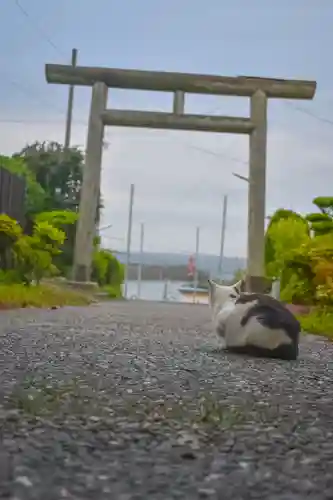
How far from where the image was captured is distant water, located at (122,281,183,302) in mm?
12133

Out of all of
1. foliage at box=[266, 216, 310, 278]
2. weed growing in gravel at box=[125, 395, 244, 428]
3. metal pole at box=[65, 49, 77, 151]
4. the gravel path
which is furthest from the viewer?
metal pole at box=[65, 49, 77, 151]

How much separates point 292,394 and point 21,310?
11.4 ft

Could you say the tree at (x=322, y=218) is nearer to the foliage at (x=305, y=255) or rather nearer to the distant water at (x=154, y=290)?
the foliage at (x=305, y=255)

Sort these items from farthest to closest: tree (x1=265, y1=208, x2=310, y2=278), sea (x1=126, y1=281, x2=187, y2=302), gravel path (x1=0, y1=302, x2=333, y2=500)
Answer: sea (x1=126, y1=281, x2=187, y2=302)
tree (x1=265, y1=208, x2=310, y2=278)
gravel path (x1=0, y1=302, x2=333, y2=500)

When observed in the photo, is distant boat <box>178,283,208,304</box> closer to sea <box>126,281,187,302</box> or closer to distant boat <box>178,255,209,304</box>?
distant boat <box>178,255,209,304</box>

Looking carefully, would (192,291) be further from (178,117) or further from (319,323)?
(319,323)

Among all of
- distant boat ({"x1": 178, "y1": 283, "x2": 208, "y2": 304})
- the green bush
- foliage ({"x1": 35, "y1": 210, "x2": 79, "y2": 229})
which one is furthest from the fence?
distant boat ({"x1": 178, "y1": 283, "x2": 208, "y2": 304})

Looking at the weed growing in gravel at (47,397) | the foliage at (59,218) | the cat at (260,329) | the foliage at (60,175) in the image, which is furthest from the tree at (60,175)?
the weed growing in gravel at (47,397)

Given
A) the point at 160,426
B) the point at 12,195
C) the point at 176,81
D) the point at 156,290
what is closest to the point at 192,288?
the point at 156,290

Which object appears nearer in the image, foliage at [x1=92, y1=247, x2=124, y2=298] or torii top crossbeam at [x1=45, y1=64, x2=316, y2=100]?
torii top crossbeam at [x1=45, y1=64, x2=316, y2=100]

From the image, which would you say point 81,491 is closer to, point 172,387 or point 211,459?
point 211,459

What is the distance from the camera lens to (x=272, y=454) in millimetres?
1236

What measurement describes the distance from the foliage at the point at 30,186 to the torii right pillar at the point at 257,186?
3.09 m

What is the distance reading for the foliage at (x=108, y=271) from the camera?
33.6ft
